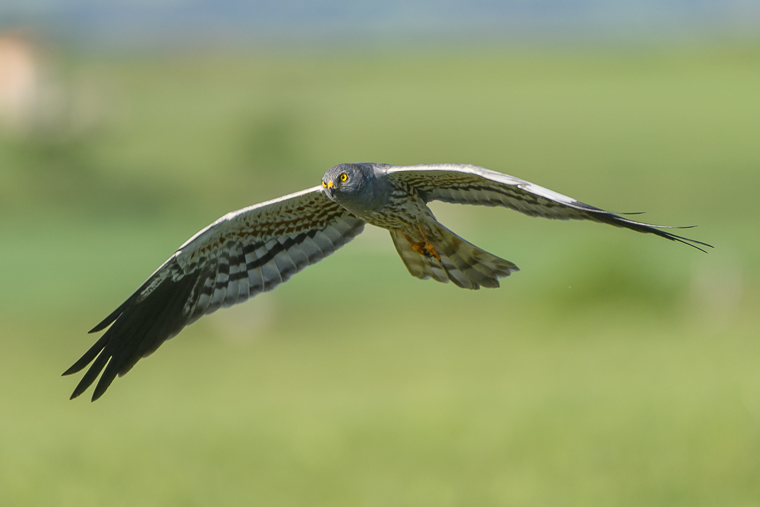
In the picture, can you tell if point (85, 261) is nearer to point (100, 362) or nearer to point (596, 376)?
point (596, 376)

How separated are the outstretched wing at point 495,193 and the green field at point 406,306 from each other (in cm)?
625

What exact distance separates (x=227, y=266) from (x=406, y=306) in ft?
114

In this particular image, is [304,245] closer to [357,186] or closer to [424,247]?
[424,247]

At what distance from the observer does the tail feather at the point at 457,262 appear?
6.41 metres

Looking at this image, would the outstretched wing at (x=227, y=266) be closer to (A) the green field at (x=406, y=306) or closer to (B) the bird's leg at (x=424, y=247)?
(B) the bird's leg at (x=424, y=247)

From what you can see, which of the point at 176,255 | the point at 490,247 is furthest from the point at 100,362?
the point at 490,247

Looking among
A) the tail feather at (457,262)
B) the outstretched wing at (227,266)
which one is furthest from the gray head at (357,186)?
the outstretched wing at (227,266)

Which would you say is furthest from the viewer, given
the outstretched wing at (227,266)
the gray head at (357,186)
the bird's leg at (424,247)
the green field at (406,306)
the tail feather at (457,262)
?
the green field at (406,306)

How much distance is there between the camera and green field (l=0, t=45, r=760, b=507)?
1215cm

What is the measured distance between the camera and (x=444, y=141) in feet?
231

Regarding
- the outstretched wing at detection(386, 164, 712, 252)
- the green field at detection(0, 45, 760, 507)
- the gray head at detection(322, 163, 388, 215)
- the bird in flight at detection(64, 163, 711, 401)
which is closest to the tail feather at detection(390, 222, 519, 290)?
the bird in flight at detection(64, 163, 711, 401)

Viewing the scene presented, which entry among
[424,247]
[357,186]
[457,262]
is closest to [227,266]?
[424,247]

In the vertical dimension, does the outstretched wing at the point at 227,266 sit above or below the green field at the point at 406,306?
above

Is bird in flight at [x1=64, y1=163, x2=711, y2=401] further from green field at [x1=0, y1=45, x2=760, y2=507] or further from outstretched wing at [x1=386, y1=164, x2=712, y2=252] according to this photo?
green field at [x1=0, y1=45, x2=760, y2=507]
